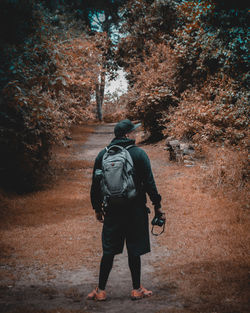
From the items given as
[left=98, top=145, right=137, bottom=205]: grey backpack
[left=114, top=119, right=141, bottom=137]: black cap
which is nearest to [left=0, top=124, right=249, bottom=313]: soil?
[left=98, top=145, right=137, bottom=205]: grey backpack

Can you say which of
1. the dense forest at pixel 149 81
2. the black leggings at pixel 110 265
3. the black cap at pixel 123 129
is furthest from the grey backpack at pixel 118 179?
the dense forest at pixel 149 81

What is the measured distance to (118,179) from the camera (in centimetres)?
317

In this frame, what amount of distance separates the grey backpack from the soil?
3.67 feet

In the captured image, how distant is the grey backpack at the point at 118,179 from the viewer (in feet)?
10.4

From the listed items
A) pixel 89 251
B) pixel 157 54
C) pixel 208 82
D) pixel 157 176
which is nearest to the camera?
pixel 89 251

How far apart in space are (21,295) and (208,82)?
12.0 metres

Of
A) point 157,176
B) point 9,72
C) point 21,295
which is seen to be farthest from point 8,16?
point 157,176

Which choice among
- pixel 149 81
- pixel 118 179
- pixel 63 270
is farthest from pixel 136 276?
pixel 149 81

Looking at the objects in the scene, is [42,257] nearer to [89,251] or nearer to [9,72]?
[89,251]

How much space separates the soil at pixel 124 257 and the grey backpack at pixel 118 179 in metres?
1.12

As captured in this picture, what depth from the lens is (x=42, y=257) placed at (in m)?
5.15

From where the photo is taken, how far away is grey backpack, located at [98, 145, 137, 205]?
3.16m

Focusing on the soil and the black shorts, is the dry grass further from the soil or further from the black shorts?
the black shorts

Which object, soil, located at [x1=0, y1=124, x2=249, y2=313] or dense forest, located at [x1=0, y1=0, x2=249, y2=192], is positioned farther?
dense forest, located at [x1=0, y1=0, x2=249, y2=192]
